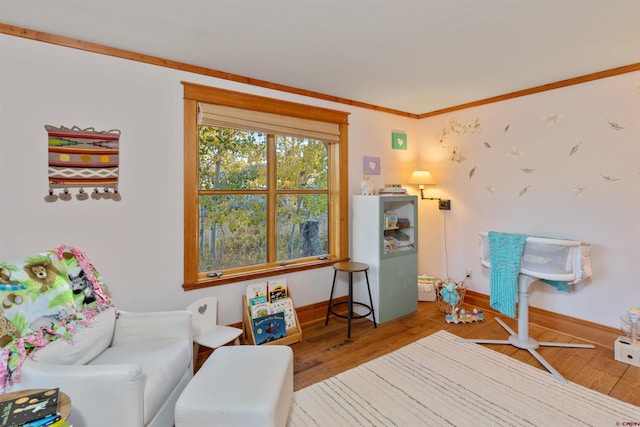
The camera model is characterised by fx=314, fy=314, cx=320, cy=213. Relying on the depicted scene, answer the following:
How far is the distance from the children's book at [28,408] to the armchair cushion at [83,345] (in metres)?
0.37

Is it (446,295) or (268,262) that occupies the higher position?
(268,262)

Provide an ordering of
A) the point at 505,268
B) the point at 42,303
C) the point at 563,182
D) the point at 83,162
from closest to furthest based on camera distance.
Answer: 1. the point at 42,303
2. the point at 83,162
3. the point at 505,268
4. the point at 563,182

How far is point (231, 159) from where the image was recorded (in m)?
2.83

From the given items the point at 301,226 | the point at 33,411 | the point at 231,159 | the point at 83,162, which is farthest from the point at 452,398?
the point at 83,162

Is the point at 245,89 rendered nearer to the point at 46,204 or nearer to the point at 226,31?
the point at 226,31

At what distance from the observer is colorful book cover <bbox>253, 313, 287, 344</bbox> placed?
263cm

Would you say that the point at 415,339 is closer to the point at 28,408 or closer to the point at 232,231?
the point at 232,231

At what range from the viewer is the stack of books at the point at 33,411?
39.0 inches

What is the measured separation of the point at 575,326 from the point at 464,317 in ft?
3.03

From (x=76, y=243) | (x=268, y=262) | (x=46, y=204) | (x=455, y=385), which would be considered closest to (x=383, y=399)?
(x=455, y=385)

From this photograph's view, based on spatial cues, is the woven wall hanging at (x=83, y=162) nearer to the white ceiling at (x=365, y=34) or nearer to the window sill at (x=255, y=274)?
the white ceiling at (x=365, y=34)

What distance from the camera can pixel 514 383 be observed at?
2113 mm

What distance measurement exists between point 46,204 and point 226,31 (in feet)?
5.29

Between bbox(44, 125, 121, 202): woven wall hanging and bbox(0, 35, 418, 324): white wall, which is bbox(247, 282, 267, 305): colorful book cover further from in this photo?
bbox(44, 125, 121, 202): woven wall hanging
